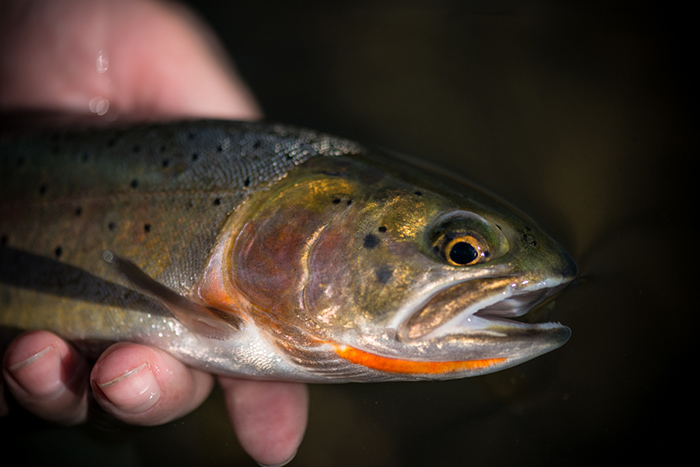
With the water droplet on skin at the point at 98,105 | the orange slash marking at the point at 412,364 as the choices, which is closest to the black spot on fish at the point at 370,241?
the orange slash marking at the point at 412,364

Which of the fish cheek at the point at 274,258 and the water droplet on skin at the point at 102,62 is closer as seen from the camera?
the fish cheek at the point at 274,258

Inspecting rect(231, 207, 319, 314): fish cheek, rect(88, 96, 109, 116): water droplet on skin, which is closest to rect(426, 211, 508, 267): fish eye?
rect(231, 207, 319, 314): fish cheek

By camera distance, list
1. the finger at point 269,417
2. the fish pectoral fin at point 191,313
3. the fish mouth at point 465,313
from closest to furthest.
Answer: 1. the fish mouth at point 465,313
2. the fish pectoral fin at point 191,313
3. the finger at point 269,417

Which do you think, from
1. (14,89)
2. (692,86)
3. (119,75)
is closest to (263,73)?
(119,75)

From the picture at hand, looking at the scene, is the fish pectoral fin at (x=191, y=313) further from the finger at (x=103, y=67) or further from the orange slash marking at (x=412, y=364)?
the finger at (x=103, y=67)

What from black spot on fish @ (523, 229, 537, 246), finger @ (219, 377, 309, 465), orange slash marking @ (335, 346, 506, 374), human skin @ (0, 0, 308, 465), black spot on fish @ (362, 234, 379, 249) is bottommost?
finger @ (219, 377, 309, 465)

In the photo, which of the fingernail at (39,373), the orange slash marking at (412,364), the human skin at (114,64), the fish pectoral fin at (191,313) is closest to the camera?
the orange slash marking at (412,364)

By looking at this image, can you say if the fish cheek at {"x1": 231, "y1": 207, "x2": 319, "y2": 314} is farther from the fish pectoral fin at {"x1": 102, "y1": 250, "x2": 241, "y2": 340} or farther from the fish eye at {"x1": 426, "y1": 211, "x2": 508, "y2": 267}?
the fish eye at {"x1": 426, "y1": 211, "x2": 508, "y2": 267}

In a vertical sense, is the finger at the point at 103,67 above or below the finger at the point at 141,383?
above
